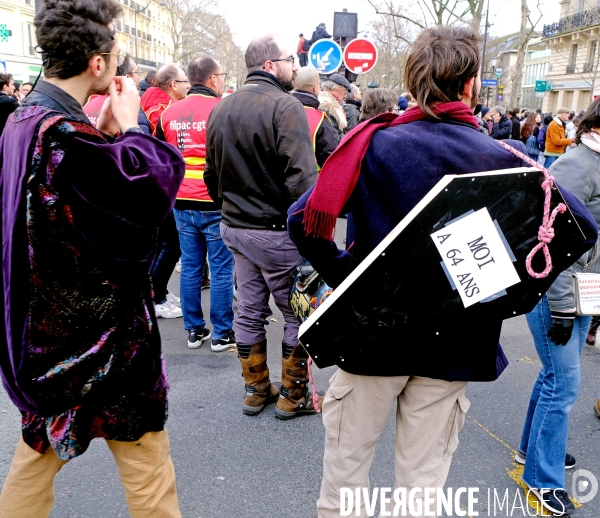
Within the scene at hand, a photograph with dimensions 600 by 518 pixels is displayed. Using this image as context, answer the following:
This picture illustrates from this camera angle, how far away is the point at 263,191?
129 inches

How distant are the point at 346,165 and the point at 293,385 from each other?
1996mm

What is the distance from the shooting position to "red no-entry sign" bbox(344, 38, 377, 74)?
10109 millimetres

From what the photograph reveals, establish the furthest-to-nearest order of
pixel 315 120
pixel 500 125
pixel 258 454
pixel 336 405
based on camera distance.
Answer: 1. pixel 500 125
2. pixel 315 120
3. pixel 258 454
4. pixel 336 405

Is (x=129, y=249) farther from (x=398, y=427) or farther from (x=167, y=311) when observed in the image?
(x=167, y=311)

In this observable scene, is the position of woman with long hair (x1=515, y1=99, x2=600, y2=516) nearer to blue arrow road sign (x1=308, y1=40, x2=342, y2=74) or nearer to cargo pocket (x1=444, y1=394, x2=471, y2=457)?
cargo pocket (x1=444, y1=394, x2=471, y2=457)

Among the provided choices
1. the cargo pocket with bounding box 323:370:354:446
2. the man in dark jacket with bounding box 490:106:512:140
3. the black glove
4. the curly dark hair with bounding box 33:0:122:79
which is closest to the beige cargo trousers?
the cargo pocket with bounding box 323:370:354:446

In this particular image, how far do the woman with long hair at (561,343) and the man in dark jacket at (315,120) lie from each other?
5.99 feet

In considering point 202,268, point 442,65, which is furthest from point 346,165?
point 202,268

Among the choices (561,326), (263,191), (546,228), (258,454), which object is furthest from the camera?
(263,191)

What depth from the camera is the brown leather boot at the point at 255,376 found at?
344cm

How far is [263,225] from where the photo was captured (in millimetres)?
3279

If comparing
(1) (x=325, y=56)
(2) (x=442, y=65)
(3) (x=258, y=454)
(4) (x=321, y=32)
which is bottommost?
(3) (x=258, y=454)

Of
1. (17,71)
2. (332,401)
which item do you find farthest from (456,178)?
(17,71)

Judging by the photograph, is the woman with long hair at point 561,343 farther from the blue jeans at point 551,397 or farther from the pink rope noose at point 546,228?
the pink rope noose at point 546,228
